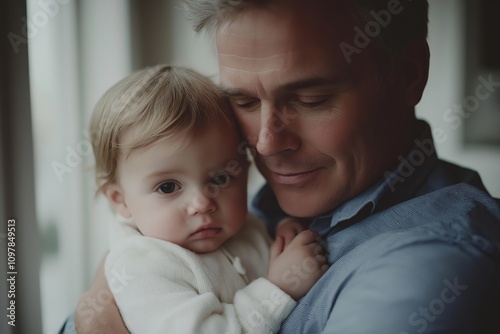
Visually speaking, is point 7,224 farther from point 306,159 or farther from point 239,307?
point 306,159

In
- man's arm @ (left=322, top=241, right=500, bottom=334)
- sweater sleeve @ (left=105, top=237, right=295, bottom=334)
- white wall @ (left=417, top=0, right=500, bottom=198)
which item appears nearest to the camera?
man's arm @ (left=322, top=241, right=500, bottom=334)

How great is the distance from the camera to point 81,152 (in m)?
1.27

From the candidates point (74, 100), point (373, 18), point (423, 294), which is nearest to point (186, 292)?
point (423, 294)

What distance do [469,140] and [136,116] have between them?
46.7 inches

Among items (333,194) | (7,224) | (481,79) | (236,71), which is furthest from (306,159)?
(481,79)

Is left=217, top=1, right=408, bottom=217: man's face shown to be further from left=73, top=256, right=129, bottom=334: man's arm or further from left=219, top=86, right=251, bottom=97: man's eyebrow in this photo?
left=73, top=256, right=129, bottom=334: man's arm

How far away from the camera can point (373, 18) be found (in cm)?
93

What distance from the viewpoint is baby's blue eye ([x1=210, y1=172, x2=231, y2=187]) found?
3.28 ft

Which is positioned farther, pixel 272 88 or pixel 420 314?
pixel 272 88

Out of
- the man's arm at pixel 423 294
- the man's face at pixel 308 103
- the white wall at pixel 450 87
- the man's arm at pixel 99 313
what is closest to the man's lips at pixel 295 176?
the man's face at pixel 308 103

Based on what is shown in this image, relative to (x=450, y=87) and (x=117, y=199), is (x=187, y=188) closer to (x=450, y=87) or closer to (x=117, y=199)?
(x=117, y=199)

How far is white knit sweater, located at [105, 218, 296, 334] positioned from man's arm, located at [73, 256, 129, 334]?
0.07ft

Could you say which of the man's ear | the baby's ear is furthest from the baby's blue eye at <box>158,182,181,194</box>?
the man's ear

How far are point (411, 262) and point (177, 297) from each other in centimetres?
38
